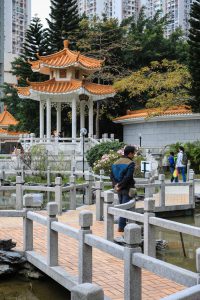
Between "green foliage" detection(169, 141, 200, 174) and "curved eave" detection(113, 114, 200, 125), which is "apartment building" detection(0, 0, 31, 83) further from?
"green foliage" detection(169, 141, 200, 174)

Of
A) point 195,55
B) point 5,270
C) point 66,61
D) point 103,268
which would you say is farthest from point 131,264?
point 66,61

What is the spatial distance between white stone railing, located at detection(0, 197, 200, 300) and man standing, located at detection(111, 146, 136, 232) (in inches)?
28.3

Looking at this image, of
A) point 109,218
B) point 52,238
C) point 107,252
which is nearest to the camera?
point 107,252

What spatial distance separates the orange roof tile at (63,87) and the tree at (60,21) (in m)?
7.70

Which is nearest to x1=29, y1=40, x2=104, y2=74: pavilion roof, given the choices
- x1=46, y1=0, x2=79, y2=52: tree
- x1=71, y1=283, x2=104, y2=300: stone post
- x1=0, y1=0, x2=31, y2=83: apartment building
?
x1=46, y1=0, x2=79, y2=52: tree

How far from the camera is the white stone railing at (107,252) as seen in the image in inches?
152

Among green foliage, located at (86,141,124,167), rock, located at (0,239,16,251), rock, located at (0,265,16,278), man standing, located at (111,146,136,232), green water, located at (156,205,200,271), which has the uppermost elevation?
green foliage, located at (86,141,124,167)

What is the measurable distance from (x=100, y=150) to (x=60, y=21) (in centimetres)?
1655

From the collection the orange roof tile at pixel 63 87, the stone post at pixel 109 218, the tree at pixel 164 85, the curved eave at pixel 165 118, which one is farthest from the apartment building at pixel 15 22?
the stone post at pixel 109 218

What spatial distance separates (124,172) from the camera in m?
8.52

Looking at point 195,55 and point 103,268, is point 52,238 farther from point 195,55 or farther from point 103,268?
point 195,55

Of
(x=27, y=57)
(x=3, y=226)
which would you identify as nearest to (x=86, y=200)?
(x=3, y=226)

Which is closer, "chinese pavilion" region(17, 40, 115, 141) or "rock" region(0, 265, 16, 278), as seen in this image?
"rock" region(0, 265, 16, 278)

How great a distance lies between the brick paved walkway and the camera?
5.49 m
